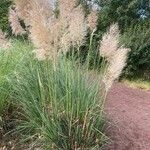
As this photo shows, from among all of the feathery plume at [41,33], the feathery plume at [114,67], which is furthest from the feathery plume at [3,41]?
the feathery plume at [114,67]

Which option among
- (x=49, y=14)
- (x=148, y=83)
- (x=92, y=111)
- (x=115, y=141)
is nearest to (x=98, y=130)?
(x=92, y=111)

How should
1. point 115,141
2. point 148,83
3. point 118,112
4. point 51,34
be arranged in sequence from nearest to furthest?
point 51,34 → point 115,141 → point 118,112 → point 148,83

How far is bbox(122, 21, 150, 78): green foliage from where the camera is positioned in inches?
544

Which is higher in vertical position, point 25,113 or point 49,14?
point 49,14

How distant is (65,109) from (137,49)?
26.3ft

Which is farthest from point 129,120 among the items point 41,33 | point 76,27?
point 41,33

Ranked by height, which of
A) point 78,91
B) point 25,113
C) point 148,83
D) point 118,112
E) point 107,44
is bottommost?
point 148,83

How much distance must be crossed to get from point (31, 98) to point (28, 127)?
1.48ft

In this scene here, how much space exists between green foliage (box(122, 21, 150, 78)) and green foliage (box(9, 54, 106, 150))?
24.2 ft

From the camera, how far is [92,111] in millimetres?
6133

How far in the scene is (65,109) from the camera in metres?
6.18

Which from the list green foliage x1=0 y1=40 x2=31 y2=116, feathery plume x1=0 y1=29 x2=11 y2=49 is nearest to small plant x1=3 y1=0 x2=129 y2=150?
green foliage x1=0 y1=40 x2=31 y2=116

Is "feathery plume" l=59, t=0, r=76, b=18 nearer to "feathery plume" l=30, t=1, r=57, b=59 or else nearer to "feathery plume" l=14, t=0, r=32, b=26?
"feathery plume" l=30, t=1, r=57, b=59

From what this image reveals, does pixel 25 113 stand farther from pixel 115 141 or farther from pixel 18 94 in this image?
pixel 115 141
